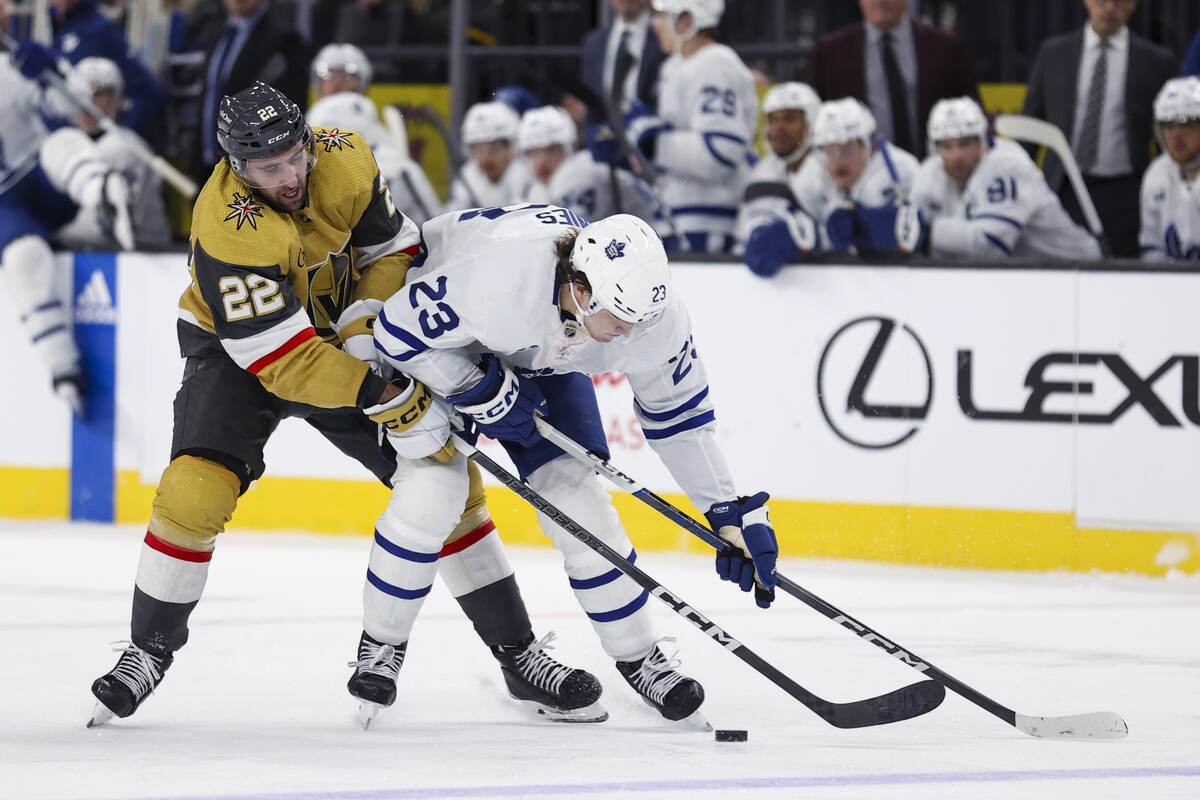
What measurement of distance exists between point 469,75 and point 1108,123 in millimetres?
2646

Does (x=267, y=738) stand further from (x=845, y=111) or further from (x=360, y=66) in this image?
(x=360, y=66)

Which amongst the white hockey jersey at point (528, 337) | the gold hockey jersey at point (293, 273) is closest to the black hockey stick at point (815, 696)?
the white hockey jersey at point (528, 337)

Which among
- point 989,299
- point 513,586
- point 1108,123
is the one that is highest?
point 1108,123

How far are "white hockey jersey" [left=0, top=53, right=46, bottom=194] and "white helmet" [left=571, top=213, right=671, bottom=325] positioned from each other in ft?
13.5

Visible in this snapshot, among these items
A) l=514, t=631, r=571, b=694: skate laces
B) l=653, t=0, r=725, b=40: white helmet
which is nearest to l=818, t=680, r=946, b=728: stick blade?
l=514, t=631, r=571, b=694: skate laces

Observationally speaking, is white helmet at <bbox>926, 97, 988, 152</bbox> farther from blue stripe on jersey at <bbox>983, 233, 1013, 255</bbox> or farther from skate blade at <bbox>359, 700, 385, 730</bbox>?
skate blade at <bbox>359, 700, 385, 730</bbox>

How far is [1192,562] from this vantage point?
16.7ft

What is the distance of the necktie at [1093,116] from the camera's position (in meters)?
5.76

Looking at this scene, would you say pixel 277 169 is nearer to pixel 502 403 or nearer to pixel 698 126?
pixel 502 403

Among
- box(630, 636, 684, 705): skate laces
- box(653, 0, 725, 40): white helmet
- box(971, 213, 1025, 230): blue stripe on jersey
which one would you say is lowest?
box(630, 636, 684, 705): skate laces

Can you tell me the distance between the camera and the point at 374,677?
3.35 metres

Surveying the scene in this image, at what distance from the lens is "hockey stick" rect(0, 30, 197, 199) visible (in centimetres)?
675

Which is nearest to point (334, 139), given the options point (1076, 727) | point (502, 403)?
point (502, 403)

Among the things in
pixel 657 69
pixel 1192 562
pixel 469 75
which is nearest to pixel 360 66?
pixel 469 75
